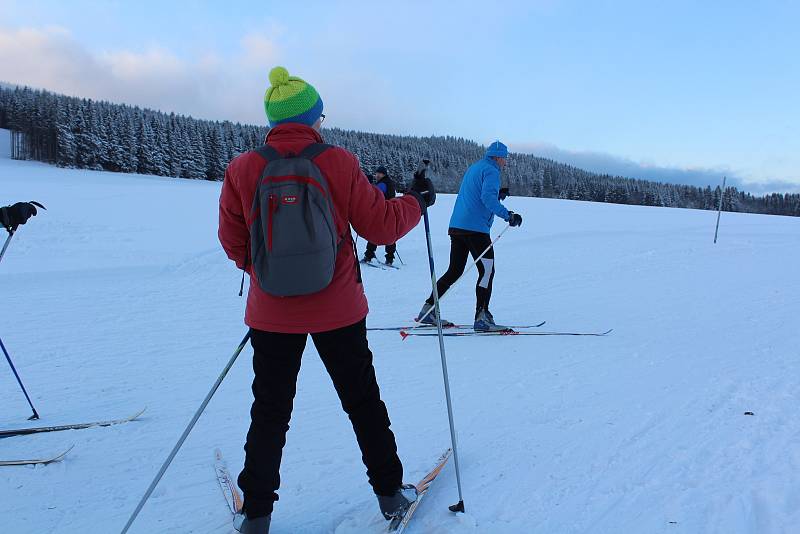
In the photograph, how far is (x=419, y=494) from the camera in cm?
228

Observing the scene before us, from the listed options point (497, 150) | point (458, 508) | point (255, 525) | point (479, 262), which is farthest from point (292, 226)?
point (497, 150)

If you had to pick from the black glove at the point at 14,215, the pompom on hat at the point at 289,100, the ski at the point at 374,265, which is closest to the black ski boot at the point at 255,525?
the pompom on hat at the point at 289,100

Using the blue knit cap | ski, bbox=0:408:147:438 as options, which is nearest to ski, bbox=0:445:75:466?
ski, bbox=0:408:147:438

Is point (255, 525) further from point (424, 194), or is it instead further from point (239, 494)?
point (424, 194)

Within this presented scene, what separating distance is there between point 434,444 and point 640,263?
9004 millimetres

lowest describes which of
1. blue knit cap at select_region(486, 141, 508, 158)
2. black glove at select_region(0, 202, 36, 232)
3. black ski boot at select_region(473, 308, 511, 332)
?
black ski boot at select_region(473, 308, 511, 332)

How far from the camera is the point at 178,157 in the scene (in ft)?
158

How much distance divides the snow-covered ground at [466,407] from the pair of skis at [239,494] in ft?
0.16

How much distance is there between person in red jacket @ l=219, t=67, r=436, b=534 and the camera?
6.16 ft

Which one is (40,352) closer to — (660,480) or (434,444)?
(434,444)

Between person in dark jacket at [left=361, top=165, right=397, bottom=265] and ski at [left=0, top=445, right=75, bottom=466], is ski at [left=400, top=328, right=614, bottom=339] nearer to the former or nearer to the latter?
ski at [left=0, top=445, right=75, bottom=466]

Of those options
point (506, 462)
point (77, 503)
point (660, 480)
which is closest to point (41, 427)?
point (77, 503)

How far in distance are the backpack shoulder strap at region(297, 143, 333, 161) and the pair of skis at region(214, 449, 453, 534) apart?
1.46 metres

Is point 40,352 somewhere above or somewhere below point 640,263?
below
